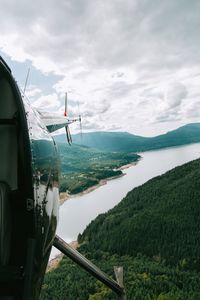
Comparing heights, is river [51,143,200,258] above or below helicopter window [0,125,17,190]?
below

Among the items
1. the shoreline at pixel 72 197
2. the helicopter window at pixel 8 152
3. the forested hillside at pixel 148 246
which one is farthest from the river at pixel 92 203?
the helicopter window at pixel 8 152

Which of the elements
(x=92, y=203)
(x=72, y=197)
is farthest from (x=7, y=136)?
(x=72, y=197)

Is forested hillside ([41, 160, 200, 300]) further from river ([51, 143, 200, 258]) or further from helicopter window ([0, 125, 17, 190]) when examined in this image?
helicopter window ([0, 125, 17, 190])

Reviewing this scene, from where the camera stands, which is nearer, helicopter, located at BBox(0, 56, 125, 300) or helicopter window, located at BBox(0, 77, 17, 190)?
helicopter, located at BBox(0, 56, 125, 300)

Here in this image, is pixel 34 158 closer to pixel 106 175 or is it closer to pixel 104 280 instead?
pixel 104 280

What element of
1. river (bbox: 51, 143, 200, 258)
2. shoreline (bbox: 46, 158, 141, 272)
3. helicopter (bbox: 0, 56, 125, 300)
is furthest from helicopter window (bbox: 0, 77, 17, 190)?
river (bbox: 51, 143, 200, 258)

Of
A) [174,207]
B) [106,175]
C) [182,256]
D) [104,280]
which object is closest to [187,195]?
[174,207]

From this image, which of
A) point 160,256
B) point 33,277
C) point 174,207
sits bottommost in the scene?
point 160,256

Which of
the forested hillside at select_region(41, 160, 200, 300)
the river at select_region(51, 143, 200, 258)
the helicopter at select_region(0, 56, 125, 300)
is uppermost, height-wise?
the helicopter at select_region(0, 56, 125, 300)
